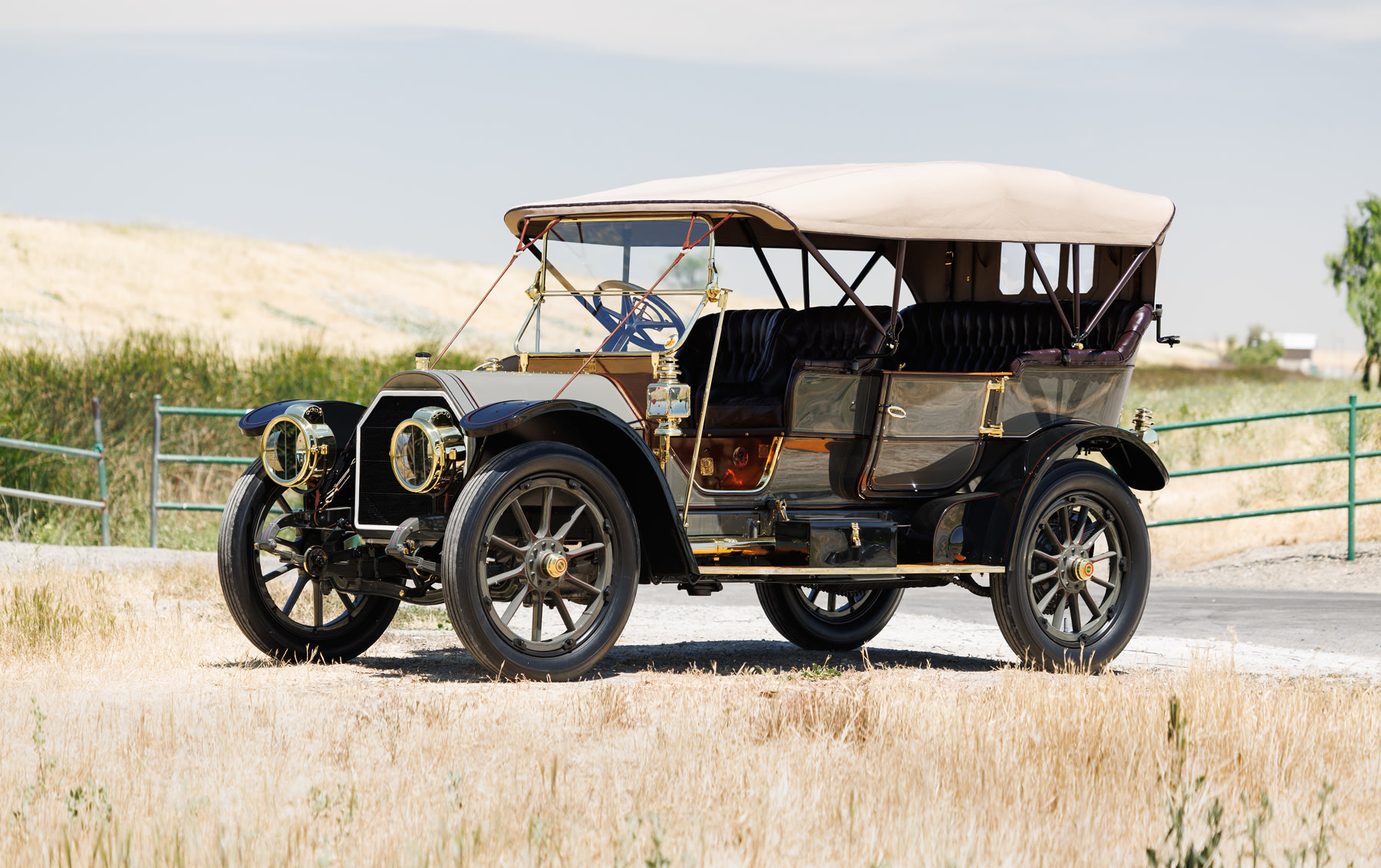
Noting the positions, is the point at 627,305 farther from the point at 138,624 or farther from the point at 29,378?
the point at 29,378

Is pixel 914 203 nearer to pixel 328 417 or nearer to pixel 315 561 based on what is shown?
pixel 328 417

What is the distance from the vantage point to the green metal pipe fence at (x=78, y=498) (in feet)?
49.0

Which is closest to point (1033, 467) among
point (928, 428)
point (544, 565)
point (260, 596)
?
point (928, 428)

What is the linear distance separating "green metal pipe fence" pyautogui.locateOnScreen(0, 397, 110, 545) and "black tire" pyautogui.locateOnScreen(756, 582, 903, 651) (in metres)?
8.46

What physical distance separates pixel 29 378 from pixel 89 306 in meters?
36.7

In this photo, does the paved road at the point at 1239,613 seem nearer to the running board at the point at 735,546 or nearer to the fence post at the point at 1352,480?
the fence post at the point at 1352,480

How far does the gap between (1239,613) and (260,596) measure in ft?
24.7

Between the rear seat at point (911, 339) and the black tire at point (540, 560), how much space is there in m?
1.75

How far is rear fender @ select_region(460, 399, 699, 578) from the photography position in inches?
282

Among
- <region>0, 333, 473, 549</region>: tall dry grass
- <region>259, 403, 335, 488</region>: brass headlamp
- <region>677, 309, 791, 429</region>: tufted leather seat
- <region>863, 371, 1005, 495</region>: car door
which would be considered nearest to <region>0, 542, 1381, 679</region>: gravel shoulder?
<region>863, 371, 1005, 495</region>: car door

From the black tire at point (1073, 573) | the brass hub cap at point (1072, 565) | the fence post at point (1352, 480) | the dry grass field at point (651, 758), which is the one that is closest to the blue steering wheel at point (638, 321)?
the dry grass field at point (651, 758)

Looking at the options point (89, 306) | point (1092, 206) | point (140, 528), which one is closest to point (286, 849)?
point (1092, 206)

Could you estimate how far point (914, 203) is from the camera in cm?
824

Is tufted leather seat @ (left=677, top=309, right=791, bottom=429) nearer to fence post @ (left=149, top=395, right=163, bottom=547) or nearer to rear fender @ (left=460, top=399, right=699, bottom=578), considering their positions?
rear fender @ (left=460, top=399, right=699, bottom=578)
